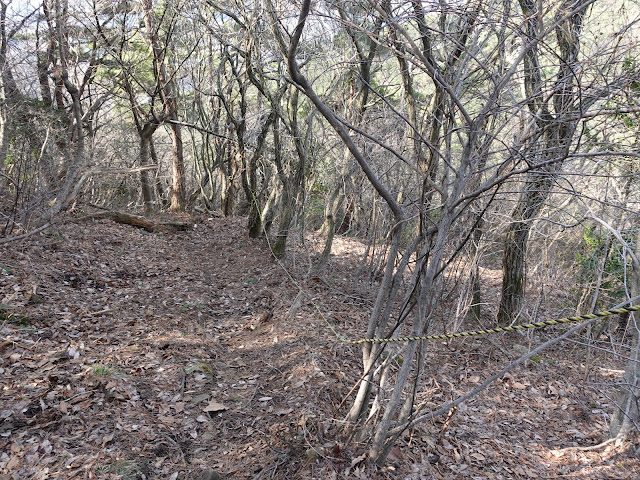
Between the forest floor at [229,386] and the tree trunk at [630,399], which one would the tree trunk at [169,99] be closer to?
the forest floor at [229,386]

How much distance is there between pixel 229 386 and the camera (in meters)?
4.48

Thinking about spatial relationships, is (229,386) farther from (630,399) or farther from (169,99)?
(169,99)

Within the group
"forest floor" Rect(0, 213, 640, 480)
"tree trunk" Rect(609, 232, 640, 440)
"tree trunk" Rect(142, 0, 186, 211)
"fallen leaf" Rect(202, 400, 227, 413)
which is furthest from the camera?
"tree trunk" Rect(142, 0, 186, 211)

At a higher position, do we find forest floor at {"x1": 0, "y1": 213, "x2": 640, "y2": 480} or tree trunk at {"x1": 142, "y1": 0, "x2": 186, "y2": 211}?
tree trunk at {"x1": 142, "y1": 0, "x2": 186, "y2": 211}

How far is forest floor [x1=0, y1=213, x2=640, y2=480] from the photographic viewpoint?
10.9 ft

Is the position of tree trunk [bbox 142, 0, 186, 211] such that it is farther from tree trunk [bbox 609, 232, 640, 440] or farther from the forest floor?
tree trunk [bbox 609, 232, 640, 440]

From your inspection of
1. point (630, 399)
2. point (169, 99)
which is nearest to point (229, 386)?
point (630, 399)

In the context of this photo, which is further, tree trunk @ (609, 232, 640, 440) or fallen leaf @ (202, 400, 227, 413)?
fallen leaf @ (202, 400, 227, 413)

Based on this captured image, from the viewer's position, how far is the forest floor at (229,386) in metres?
3.32

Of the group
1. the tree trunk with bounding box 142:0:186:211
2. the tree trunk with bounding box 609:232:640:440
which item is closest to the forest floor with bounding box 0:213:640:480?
the tree trunk with bounding box 609:232:640:440

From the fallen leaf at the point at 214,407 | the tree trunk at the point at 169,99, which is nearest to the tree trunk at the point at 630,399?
the fallen leaf at the point at 214,407

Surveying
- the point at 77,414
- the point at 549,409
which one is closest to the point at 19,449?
the point at 77,414

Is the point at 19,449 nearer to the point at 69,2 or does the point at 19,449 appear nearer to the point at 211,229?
the point at 211,229

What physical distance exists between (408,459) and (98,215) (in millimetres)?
8444
